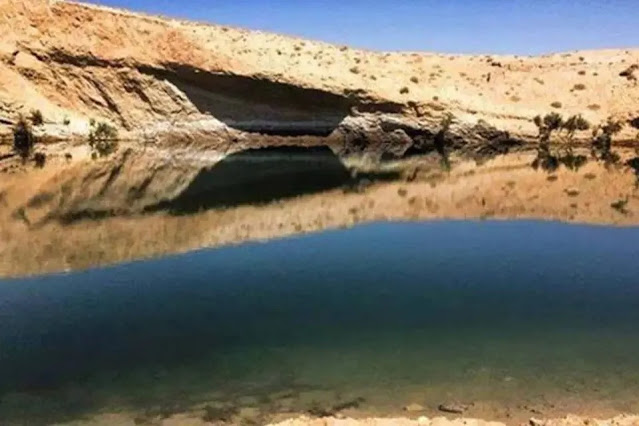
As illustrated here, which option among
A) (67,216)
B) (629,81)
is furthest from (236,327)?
(629,81)

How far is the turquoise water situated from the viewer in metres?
10.1

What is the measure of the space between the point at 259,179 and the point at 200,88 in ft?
52.3

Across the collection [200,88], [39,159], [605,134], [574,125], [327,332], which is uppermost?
[200,88]

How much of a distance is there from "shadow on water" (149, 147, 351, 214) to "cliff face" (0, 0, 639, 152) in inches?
196

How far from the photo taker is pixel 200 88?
45469 millimetres

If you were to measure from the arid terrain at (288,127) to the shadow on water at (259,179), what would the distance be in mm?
142

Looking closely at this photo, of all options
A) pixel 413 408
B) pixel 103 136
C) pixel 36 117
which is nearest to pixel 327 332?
pixel 413 408

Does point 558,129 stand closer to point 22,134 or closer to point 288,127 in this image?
point 288,127

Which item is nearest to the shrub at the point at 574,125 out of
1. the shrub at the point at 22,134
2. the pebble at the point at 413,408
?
the shrub at the point at 22,134

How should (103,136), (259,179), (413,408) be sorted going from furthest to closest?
(103,136)
(259,179)
(413,408)

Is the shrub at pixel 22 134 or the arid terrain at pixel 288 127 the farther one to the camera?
the shrub at pixel 22 134

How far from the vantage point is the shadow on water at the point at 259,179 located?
2606 centimetres

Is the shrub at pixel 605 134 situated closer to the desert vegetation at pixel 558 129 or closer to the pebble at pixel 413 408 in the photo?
the desert vegetation at pixel 558 129

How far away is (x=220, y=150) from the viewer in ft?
142
